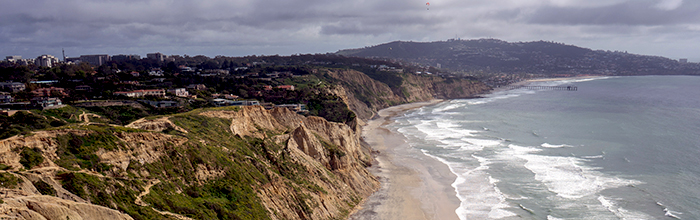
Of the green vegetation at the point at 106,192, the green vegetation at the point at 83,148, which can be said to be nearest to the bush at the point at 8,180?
the green vegetation at the point at 106,192

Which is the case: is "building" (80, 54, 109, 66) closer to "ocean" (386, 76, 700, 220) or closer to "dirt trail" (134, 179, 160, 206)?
"ocean" (386, 76, 700, 220)

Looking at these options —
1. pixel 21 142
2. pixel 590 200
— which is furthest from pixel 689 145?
pixel 21 142

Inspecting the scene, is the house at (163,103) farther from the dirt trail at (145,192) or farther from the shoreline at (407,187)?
the dirt trail at (145,192)

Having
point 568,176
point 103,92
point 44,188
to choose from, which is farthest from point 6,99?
point 568,176

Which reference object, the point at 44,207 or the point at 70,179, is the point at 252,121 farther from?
the point at 44,207

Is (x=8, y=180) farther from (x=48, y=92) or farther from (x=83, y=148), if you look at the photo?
(x=48, y=92)

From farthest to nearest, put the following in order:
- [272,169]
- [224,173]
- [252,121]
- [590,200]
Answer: [252,121]
[590,200]
[272,169]
[224,173]

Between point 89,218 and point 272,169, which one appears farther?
point 272,169
